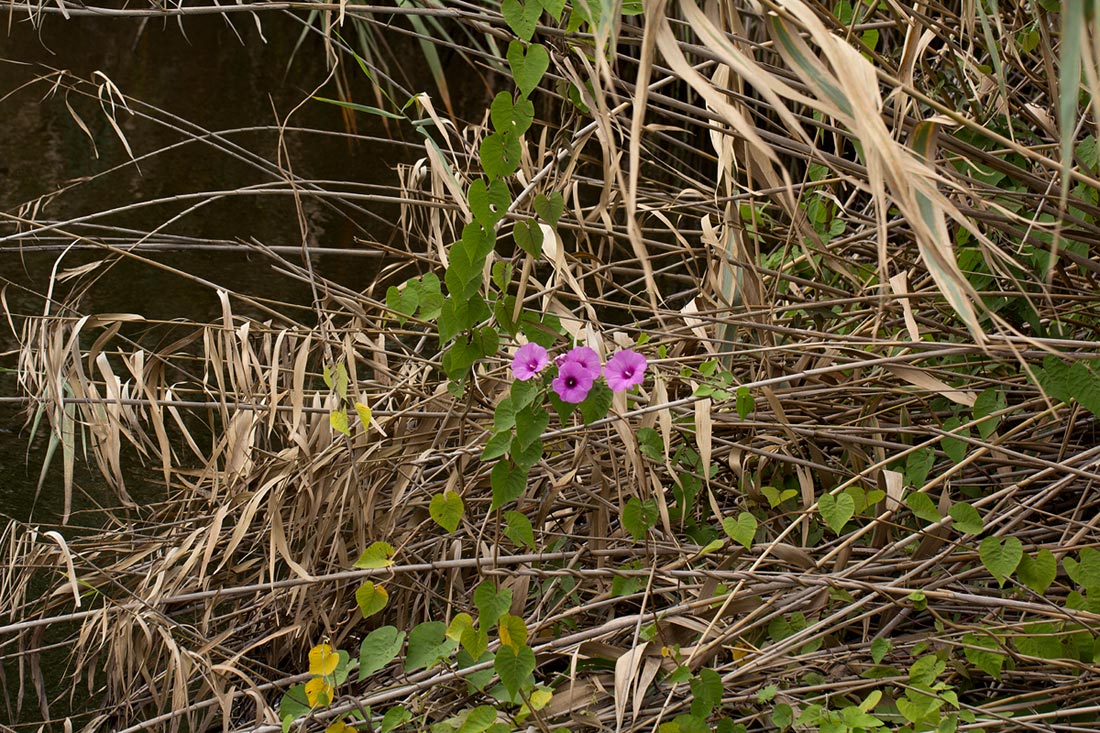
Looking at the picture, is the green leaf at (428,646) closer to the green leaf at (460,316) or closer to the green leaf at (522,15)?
Answer: the green leaf at (460,316)

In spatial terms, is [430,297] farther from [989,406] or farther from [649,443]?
[989,406]

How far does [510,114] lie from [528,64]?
0.22 ft

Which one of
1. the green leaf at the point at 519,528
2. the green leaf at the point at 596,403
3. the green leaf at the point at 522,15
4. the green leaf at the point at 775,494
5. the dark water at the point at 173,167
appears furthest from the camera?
the dark water at the point at 173,167

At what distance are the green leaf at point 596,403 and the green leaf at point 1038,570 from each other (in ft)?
1.50

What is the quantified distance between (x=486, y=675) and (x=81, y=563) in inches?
28.2

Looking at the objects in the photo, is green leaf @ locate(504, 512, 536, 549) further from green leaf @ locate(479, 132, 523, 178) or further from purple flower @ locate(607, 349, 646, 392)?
green leaf @ locate(479, 132, 523, 178)

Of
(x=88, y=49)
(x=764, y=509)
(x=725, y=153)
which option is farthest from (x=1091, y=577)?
(x=88, y=49)

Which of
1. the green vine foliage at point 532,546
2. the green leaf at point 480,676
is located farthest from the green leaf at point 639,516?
the green leaf at point 480,676

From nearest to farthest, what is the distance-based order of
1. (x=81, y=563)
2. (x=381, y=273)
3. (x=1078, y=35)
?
(x=1078, y=35) → (x=81, y=563) → (x=381, y=273)

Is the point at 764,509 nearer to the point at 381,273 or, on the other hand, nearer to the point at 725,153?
the point at 725,153

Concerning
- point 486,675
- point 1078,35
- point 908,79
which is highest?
point 1078,35

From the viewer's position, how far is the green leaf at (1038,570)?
4.17 ft

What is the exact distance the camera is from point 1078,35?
587 millimetres

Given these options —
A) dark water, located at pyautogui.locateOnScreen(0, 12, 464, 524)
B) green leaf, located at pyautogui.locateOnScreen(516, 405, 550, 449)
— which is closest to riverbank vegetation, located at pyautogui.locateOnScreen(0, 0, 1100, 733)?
green leaf, located at pyautogui.locateOnScreen(516, 405, 550, 449)
